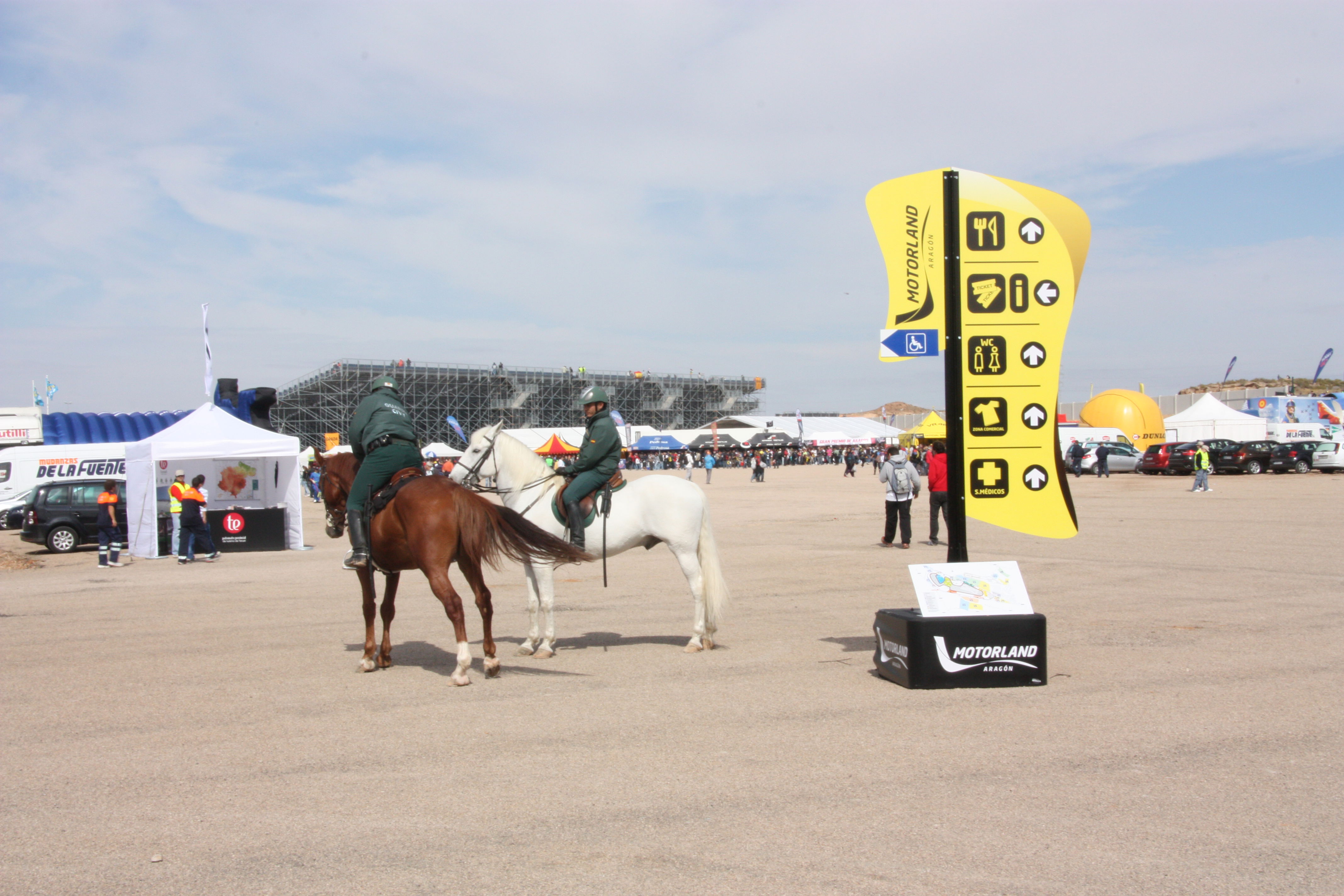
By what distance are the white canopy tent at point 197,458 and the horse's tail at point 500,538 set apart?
481 inches

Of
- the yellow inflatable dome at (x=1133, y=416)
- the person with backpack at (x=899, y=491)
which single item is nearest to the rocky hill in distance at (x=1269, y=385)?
the yellow inflatable dome at (x=1133, y=416)

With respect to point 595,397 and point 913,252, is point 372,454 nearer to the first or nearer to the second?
point 595,397

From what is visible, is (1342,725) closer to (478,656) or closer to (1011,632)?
(1011,632)

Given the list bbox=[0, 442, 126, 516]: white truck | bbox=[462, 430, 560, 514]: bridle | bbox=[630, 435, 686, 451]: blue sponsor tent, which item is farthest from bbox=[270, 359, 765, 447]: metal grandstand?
bbox=[462, 430, 560, 514]: bridle

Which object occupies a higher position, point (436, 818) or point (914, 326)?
point (914, 326)

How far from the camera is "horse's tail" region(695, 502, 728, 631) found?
8242 millimetres

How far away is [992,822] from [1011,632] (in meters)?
2.73

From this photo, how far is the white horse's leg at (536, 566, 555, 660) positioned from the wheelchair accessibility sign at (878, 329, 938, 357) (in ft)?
11.0

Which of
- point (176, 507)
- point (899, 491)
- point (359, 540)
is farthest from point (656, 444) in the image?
point (359, 540)

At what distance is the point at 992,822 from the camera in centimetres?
423

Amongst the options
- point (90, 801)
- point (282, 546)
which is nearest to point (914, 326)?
point (90, 801)

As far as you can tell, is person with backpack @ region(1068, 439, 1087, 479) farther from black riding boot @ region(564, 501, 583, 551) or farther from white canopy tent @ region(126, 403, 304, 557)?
black riding boot @ region(564, 501, 583, 551)

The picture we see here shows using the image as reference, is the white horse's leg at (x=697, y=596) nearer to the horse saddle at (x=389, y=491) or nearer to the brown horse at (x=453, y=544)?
the brown horse at (x=453, y=544)

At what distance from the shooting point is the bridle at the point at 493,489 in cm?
865
